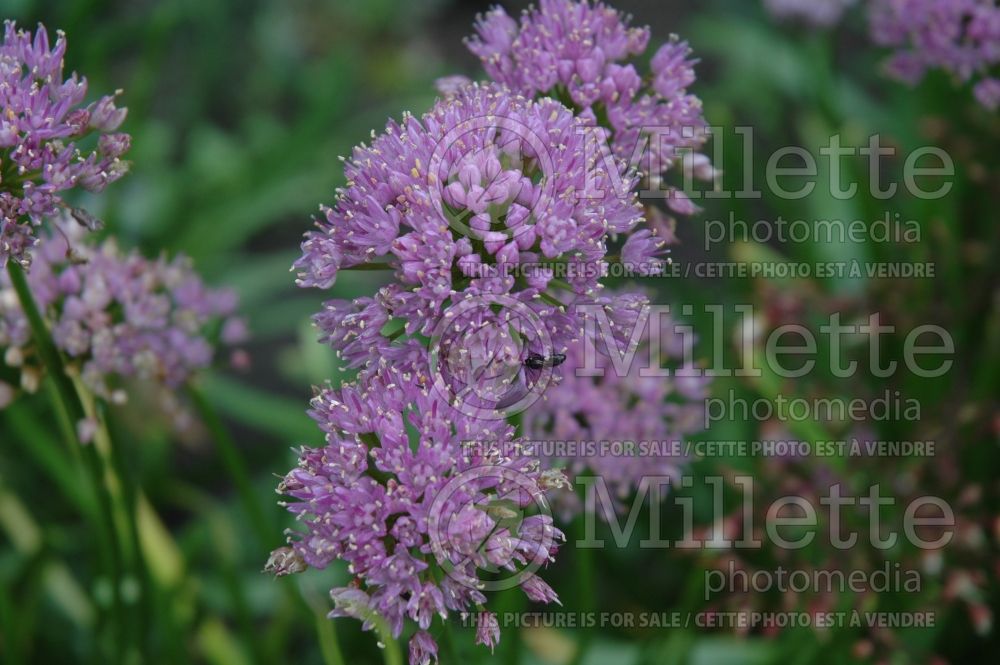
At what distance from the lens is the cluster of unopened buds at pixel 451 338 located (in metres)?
1.44

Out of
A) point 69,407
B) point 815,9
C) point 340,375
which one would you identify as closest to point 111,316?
point 69,407

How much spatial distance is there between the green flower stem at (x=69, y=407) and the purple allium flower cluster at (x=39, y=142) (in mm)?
89

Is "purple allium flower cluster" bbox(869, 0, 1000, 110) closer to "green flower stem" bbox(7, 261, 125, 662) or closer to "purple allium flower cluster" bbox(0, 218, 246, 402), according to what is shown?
"purple allium flower cluster" bbox(0, 218, 246, 402)

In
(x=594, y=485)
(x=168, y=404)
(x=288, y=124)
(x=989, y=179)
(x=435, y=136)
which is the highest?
(x=288, y=124)

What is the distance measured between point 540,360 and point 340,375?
233 centimetres

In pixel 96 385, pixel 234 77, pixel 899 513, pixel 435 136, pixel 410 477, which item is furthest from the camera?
pixel 234 77

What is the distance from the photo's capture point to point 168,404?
2338mm

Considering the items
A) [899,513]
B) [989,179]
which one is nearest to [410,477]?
[899,513]

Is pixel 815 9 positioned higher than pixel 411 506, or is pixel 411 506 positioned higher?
pixel 815 9

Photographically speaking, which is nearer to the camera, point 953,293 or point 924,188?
point 953,293

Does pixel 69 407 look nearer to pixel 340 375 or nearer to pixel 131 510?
pixel 131 510

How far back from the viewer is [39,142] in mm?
1584

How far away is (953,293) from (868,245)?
42 cm

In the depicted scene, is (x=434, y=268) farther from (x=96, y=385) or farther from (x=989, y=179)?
(x=989, y=179)
